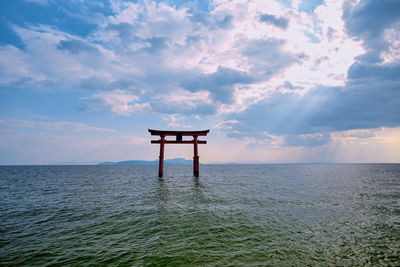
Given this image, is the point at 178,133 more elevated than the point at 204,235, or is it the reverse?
the point at 178,133

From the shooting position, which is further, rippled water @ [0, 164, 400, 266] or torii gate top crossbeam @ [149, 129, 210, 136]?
torii gate top crossbeam @ [149, 129, 210, 136]

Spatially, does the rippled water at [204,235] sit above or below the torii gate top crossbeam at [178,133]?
below

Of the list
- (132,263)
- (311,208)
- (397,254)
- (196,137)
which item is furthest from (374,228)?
(196,137)

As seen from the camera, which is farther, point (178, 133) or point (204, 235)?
A: point (178, 133)

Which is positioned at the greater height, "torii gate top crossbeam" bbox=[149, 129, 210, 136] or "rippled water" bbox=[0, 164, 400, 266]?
"torii gate top crossbeam" bbox=[149, 129, 210, 136]

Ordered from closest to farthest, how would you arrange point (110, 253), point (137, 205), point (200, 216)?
Result: point (110, 253)
point (200, 216)
point (137, 205)

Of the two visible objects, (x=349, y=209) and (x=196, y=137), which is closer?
(x=349, y=209)

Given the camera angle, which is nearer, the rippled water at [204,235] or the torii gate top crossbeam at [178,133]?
the rippled water at [204,235]

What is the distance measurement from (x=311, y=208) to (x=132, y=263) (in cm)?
939

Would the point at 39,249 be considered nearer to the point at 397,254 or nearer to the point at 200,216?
the point at 200,216

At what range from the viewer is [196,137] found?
23812mm

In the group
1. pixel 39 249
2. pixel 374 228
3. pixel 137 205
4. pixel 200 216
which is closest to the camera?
pixel 39 249

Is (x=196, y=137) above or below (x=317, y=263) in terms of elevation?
above

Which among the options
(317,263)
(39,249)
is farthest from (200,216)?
(39,249)
